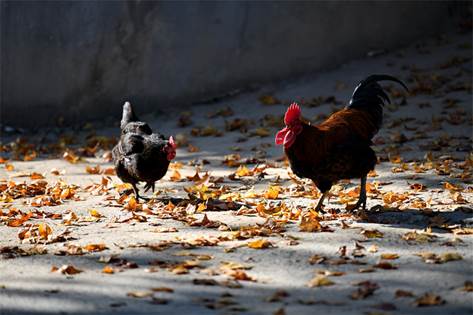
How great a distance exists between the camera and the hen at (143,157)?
8477mm

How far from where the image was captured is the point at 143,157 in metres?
8.52

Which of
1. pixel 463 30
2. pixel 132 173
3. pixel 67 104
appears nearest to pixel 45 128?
pixel 67 104

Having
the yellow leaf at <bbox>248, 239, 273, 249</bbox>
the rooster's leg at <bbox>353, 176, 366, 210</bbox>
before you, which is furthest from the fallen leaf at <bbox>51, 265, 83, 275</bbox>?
the rooster's leg at <bbox>353, 176, 366, 210</bbox>

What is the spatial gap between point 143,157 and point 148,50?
20.3 feet

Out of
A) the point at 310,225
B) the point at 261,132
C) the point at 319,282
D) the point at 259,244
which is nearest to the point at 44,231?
the point at 259,244

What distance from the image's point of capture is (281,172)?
10250mm

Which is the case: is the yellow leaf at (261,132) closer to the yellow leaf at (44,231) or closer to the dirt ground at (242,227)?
the dirt ground at (242,227)

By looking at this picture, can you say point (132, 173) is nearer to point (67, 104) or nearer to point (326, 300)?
point (326, 300)

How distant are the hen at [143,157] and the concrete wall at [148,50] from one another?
17.6 feet

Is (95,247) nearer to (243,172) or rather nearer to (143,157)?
(143,157)

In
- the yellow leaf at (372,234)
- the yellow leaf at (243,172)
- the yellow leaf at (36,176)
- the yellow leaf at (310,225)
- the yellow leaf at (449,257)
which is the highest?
the yellow leaf at (243,172)

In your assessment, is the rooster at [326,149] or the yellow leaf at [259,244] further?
the rooster at [326,149]

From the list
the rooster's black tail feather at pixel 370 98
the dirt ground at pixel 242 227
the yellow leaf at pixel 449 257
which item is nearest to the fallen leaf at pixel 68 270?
the dirt ground at pixel 242 227

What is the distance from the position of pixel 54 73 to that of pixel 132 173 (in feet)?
19.9
